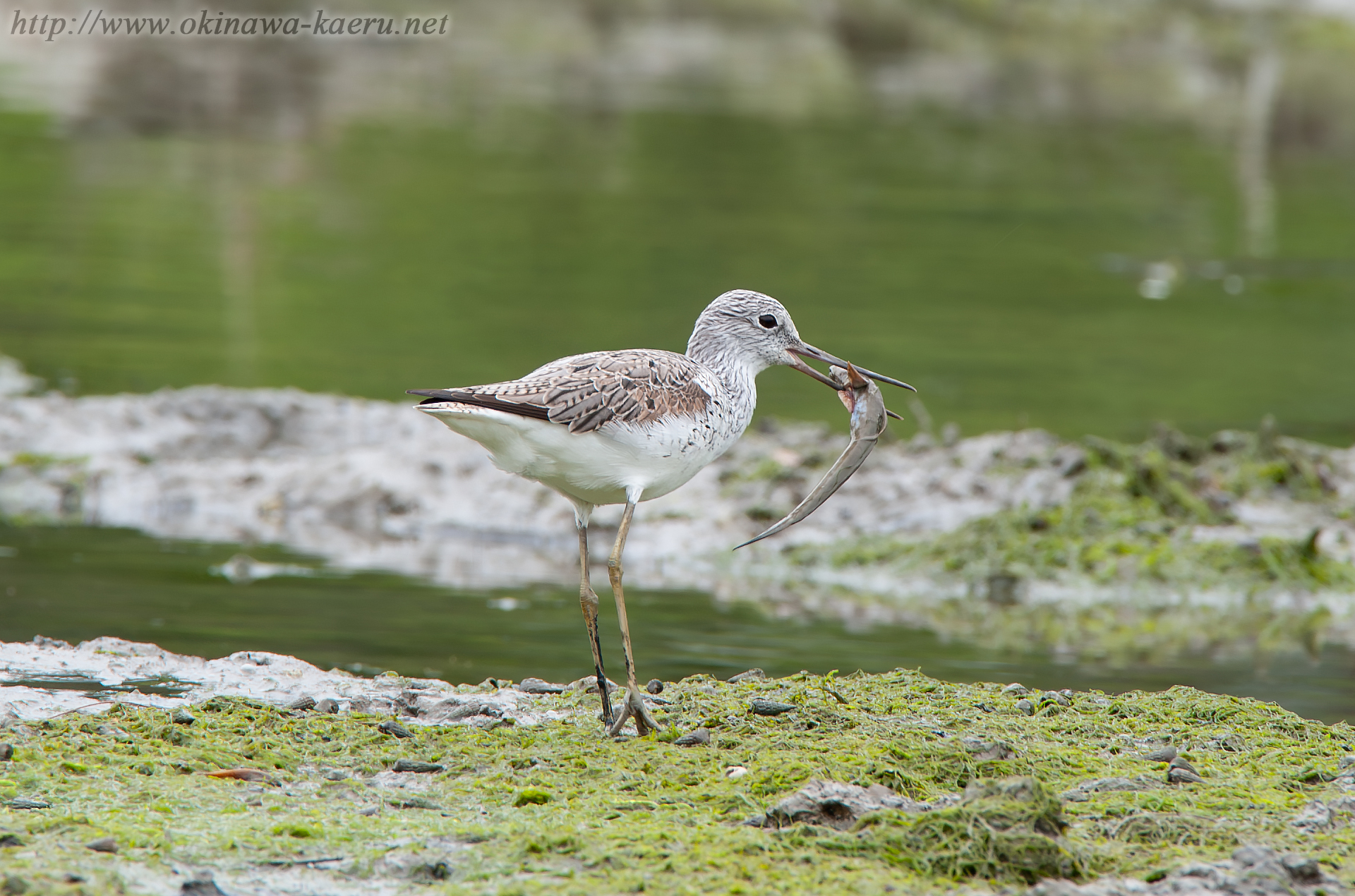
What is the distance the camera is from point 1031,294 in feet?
63.4

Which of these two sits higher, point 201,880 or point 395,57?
point 395,57

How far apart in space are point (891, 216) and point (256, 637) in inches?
682

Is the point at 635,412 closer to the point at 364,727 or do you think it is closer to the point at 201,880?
the point at 364,727

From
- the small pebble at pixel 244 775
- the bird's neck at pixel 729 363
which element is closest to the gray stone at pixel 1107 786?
the bird's neck at pixel 729 363

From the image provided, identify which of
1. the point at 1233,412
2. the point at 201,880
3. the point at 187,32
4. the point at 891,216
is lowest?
the point at 201,880

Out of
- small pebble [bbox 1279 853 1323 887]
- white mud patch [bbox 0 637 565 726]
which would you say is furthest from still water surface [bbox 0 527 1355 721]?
small pebble [bbox 1279 853 1323 887]

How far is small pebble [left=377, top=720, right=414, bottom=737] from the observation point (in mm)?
5883

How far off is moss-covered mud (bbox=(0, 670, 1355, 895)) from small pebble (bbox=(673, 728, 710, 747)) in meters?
0.04

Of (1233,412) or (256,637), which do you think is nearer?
(256,637)

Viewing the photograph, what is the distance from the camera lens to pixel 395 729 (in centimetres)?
589

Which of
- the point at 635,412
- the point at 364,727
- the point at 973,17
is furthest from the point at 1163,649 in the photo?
the point at 973,17

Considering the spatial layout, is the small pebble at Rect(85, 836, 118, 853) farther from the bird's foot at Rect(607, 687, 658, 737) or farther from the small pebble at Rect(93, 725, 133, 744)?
the bird's foot at Rect(607, 687, 658, 737)

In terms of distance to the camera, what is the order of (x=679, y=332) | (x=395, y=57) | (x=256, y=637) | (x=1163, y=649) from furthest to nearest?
(x=395, y=57) < (x=679, y=332) < (x=1163, y=649) < (x=256, y=637)

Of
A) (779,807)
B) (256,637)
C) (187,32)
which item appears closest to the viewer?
(779,807)
